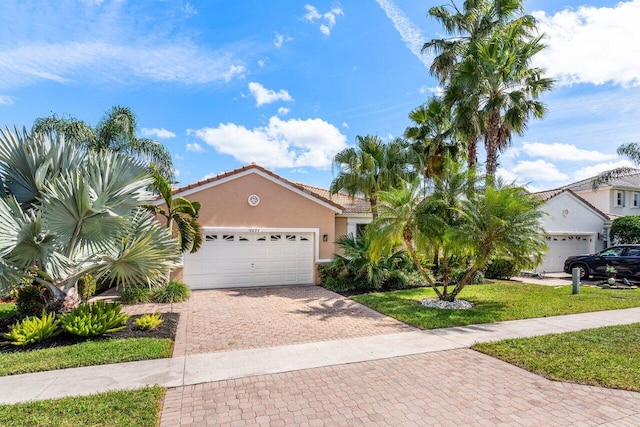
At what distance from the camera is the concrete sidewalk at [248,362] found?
507 centimetres

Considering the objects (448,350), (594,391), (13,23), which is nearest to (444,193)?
(448,350)

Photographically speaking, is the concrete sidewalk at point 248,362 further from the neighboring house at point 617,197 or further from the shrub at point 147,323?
the neighboring house at point 617,197

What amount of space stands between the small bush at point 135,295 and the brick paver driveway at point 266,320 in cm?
46

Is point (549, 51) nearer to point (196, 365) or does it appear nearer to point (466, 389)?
point (466, 389)

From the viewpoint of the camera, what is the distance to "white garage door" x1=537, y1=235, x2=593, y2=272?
68.5 ft

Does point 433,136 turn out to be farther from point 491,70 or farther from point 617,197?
point 617,197

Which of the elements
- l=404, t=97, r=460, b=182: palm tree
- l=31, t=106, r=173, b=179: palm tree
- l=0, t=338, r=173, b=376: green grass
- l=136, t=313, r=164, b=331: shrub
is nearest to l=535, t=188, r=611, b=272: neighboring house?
l=404, t=97, r=460, b=182: palm tree

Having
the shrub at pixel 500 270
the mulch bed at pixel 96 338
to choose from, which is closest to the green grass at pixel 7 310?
the mulch bed at pixel 96 338

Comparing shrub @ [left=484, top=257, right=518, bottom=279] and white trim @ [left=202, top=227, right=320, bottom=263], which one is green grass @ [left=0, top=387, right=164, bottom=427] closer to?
white trim @ [left=202, top=227, right=320, bottom=263]

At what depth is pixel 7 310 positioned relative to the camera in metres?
9.68

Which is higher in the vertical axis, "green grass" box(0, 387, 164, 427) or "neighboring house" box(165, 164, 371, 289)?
"neighboring house" box(165, 164, 371, 289)

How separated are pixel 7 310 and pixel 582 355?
14059mm

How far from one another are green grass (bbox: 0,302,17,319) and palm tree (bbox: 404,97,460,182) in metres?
15.0

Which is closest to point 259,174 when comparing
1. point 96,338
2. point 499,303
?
point 96,338
